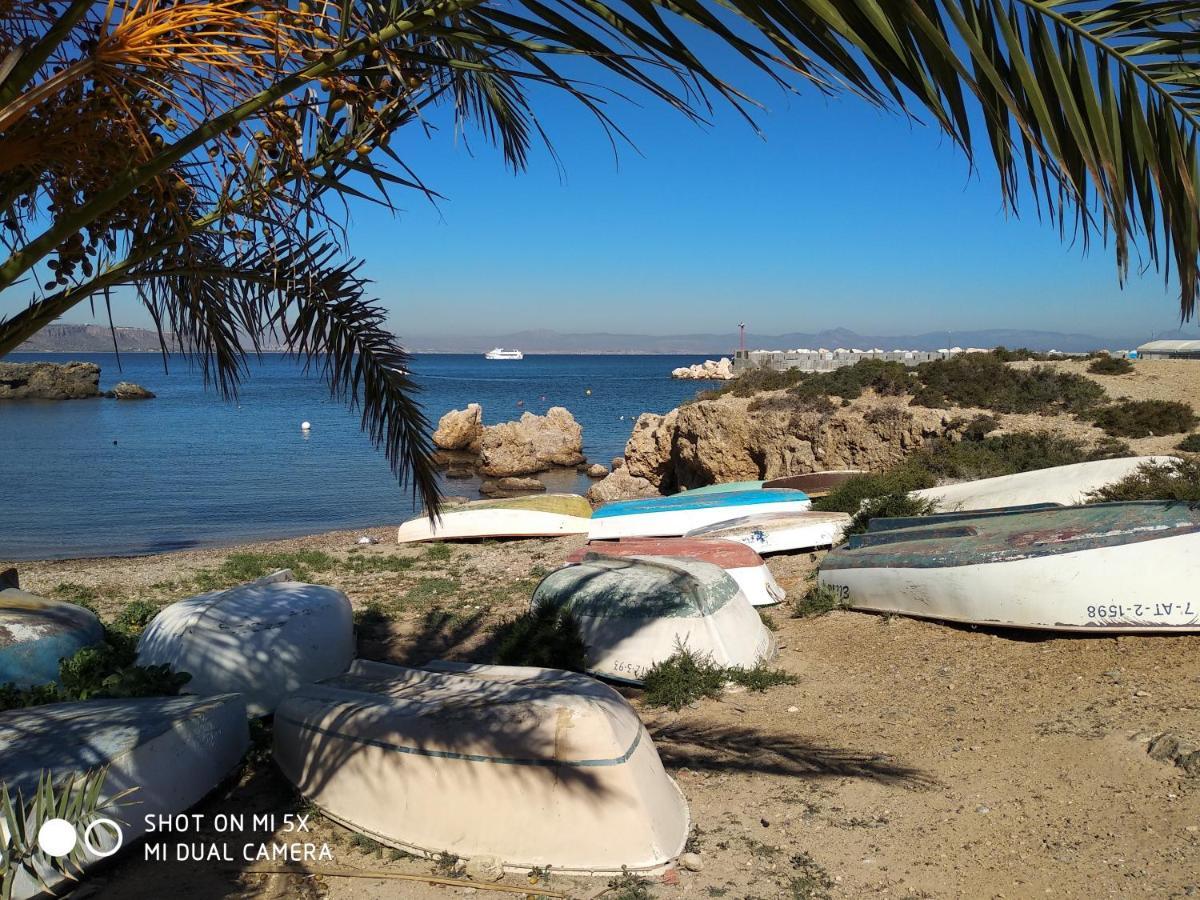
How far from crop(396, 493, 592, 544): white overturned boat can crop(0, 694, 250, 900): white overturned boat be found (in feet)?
30.4

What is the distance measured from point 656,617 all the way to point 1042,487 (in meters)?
5.26

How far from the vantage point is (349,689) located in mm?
4609

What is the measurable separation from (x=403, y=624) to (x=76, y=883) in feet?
16.0

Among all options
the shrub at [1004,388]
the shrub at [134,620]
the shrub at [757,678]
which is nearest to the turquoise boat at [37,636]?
the shrub at [134,620]

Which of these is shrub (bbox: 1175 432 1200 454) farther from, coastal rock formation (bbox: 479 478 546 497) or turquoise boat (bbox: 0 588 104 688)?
coastal rock formation (bbox: 479 478 546 497)

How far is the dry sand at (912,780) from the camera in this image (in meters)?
3.43

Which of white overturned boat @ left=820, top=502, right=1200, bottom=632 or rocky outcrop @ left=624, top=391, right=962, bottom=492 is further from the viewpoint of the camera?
rocky outcrop @ left=624, top=391, right=962, bottom=492

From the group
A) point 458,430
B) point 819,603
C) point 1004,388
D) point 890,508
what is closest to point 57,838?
point 819,603

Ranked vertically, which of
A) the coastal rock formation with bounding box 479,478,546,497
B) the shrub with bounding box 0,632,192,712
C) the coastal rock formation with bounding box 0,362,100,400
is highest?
the coastal rock formation with bounding box 0,362,100,400

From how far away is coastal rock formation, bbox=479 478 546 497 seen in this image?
2359 cm

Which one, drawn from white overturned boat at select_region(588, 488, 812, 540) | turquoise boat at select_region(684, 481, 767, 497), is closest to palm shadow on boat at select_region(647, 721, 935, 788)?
white overturned boat at select_region(588, 488, 812, 540)

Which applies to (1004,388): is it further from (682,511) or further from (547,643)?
(547,643)

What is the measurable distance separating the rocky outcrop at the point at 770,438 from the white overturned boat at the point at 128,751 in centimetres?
1234

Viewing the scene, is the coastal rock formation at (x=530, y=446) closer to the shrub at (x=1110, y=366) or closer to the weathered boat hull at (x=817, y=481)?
the weathered boat hull at (x=817, y=481)
